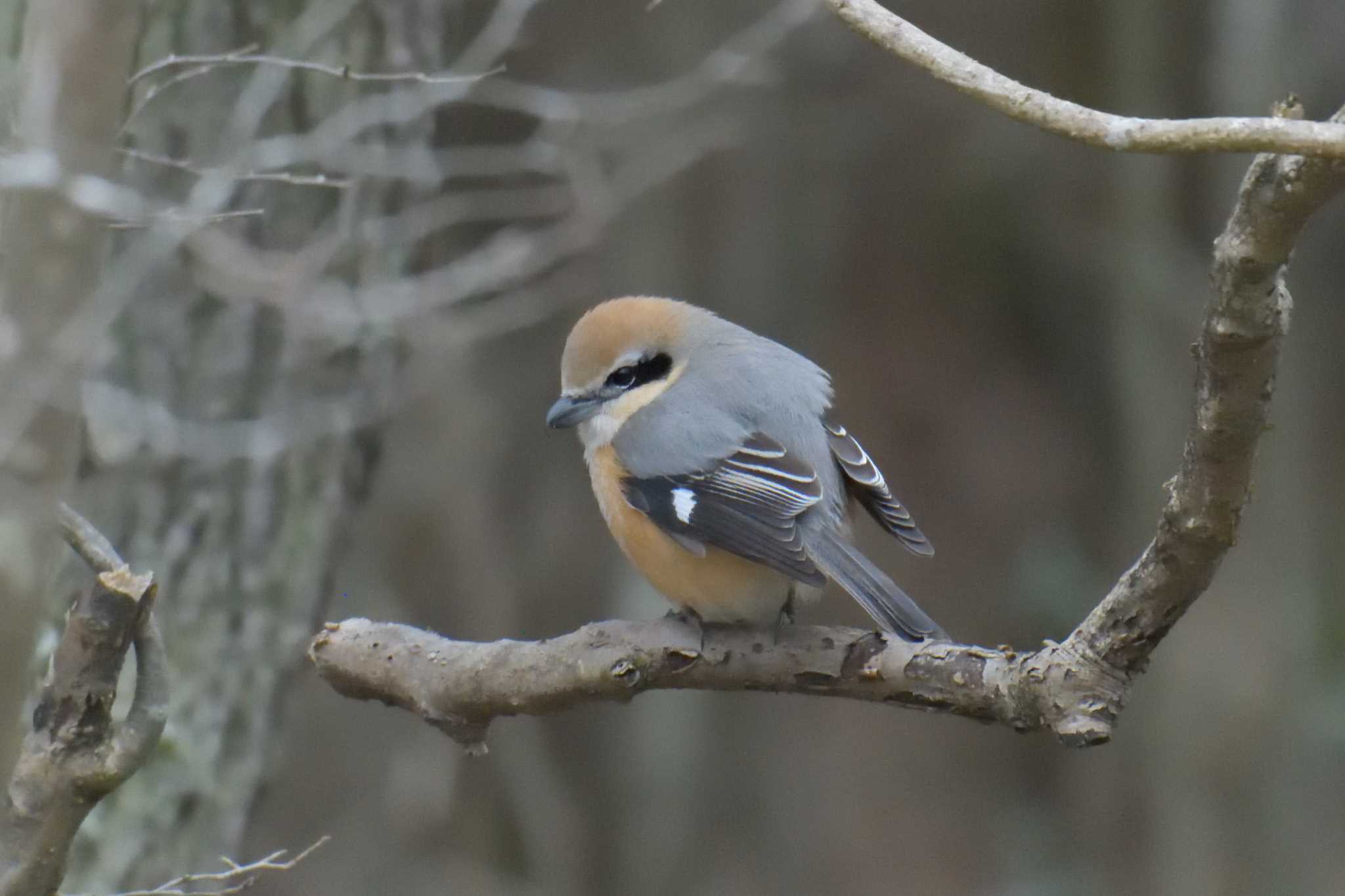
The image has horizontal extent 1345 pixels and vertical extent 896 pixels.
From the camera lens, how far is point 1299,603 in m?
5.96

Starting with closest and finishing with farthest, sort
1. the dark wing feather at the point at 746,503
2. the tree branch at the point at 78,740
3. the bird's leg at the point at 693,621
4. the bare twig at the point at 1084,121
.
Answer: the bare twig at the point at 1084,121, the tree branch at the point at 78,740, the bird's leg at the point at 693,621, the dark wing feather at the point at 746,503

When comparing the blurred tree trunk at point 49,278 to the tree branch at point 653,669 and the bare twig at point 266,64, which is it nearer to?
the bare twig at point 266,64

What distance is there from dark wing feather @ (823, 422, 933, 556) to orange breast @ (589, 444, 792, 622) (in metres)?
0.33

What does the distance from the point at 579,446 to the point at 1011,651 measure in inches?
187

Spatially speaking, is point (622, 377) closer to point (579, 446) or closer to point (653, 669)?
point (653, 669)

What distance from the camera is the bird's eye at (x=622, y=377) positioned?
370cm

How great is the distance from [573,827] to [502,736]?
0.54 metres

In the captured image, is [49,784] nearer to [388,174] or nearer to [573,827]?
[388,174]

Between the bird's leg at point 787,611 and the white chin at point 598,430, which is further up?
the white chin at point 598,430

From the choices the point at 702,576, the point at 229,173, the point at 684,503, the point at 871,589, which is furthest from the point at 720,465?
the point at 229,173

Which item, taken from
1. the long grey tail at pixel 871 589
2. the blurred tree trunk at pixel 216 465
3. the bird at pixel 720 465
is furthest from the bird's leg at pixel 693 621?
the blurred tree trunk at pixel 216 465

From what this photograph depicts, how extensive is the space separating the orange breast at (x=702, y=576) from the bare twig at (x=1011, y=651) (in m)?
0.26

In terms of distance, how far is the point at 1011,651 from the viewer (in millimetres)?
2400

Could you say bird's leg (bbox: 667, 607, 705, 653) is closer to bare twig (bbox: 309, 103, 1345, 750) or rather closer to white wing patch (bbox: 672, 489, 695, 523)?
bare twig (bbox: 309, 103, 1345, 750)
